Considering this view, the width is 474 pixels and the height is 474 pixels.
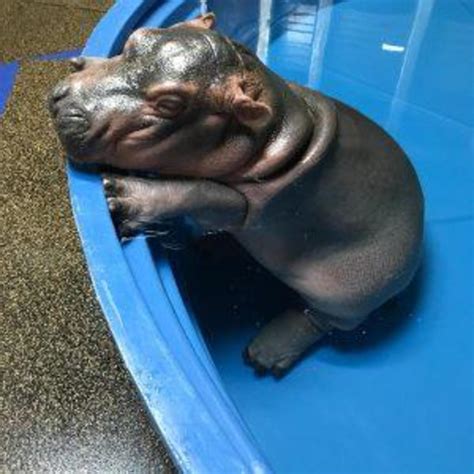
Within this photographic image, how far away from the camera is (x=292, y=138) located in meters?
1.00

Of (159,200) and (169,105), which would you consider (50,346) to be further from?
(169,105)

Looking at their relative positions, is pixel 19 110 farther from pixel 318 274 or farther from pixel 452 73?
pixel 452 73

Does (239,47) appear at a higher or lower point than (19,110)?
higher

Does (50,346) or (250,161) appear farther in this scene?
(50,346)

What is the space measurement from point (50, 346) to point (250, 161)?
0.70 m

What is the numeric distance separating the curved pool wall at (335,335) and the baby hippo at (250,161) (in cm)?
11

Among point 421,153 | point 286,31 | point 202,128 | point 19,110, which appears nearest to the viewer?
point 202,128

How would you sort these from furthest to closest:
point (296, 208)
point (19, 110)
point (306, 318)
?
1. point (19, 110)
2. point (306, 318)
3. point (296, 208)

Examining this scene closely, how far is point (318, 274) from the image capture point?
1.21m

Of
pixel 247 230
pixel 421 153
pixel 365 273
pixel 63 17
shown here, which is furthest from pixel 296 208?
pixel 63 17

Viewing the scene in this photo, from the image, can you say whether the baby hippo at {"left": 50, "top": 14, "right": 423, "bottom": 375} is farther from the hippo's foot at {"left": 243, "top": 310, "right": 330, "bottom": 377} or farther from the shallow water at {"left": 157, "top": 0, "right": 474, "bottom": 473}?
the shallow water at {"left": 157, "top": 0, "right": 474, "bottom": 473}

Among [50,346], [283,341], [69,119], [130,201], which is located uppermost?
[69,119]

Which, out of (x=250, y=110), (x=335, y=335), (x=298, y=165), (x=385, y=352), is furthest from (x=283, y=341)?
(x=250, y=110)

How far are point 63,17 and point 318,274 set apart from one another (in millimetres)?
1738
